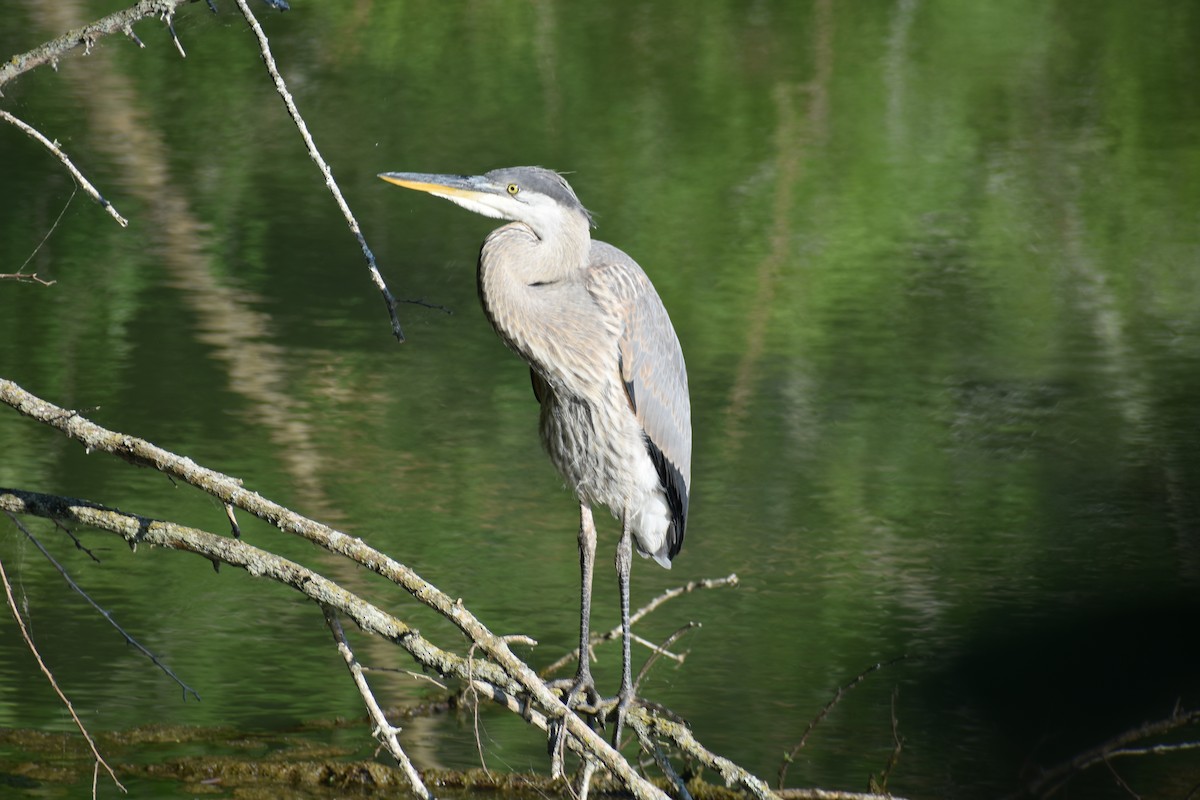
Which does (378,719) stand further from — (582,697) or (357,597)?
(582,697)

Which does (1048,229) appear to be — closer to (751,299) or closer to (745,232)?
(745,232)

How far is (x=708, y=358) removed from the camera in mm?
8508

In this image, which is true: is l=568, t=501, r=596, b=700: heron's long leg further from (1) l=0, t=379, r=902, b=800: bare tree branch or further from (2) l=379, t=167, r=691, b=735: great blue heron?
(1) l=0, t=379, r=902, b=800: bare tree branch

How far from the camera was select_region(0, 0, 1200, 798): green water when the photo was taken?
541cm

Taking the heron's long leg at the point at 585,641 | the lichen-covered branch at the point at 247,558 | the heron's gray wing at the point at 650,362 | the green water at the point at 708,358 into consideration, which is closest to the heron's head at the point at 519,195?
the heron's gray wing at the point at 650,362

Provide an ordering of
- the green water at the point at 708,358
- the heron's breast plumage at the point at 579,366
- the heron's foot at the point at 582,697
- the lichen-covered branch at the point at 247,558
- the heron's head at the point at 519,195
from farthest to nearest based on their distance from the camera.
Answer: the green water at the point at 708,358 → the heron's foot at the point at 582,697 → the heron's breast plumage at the point at 579,366 → the heron's head at the point at 519,195 → the lichen-covered branch at the point at 247,558

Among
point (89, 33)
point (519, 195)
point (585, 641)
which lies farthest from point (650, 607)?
point (89, 33)

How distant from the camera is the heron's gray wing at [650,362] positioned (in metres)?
3.97

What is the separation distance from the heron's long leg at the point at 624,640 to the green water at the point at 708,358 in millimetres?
777

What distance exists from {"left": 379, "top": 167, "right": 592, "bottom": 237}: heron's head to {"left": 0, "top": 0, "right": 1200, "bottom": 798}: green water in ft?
5.42

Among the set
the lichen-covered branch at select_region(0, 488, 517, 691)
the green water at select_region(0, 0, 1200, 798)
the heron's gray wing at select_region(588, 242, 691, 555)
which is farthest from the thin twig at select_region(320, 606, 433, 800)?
the green water at select_region(0, 0, 1200, 798)

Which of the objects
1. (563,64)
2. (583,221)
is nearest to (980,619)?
(583,221)

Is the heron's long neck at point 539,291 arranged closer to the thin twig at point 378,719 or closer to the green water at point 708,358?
the thin twig at point 378,719

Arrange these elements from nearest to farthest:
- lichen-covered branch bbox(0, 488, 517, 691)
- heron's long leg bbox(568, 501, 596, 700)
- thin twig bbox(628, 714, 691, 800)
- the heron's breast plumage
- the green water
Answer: lichen-covered branch bbox(0, 488, 517, 691) → thin twig bbox(628, 714, 691, 800) → the heron's breast plumage → heron's long leg bbox(568, 501, 596, 700) → the green water
